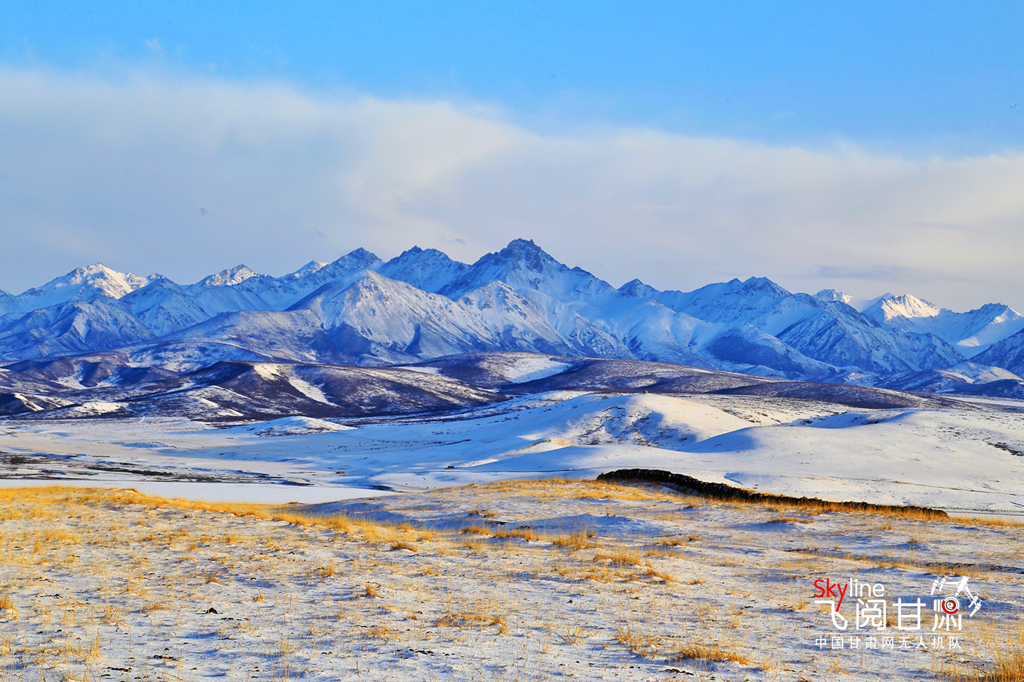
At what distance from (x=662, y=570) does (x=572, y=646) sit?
260 inches

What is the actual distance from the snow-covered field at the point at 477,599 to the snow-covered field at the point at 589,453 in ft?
84.7

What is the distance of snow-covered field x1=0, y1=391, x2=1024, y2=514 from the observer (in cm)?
5497

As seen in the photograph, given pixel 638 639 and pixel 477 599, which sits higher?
pixel 638 639

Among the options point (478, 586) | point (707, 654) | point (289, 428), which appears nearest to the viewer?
point (707, 654)

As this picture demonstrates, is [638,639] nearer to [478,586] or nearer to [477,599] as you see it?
[477,599]

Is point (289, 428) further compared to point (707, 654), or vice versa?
point (289, 428)

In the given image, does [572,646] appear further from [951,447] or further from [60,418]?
[60,418]

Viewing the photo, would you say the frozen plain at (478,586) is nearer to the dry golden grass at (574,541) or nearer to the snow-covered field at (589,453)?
the dry golden grass at (574,541)

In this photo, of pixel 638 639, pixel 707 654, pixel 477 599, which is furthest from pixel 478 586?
pixel 707 654

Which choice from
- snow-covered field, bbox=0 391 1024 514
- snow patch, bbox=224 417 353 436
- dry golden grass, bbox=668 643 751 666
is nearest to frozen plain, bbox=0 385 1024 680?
dry golden grass, bbox=668 643 751 666

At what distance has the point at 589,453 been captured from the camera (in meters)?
70.0

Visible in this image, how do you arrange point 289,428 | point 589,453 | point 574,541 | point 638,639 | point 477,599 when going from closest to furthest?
point 638,639 < point 477,599 < point 574,541 < point 589,453 < point 289,428

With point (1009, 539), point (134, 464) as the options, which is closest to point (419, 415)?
point (134, 464)

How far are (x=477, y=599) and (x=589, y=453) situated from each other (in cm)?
5784
